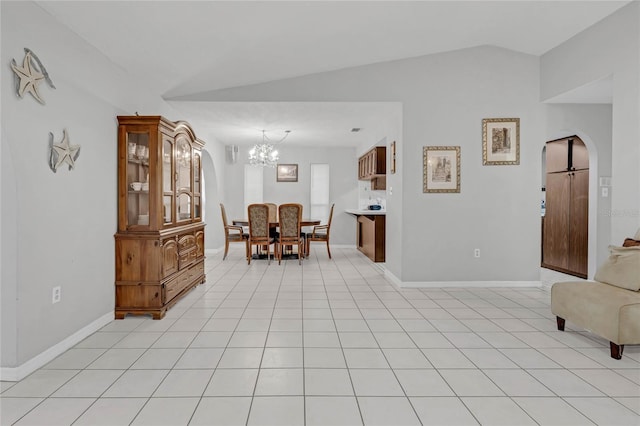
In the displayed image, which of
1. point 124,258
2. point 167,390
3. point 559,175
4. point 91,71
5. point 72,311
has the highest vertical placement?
point 91,71

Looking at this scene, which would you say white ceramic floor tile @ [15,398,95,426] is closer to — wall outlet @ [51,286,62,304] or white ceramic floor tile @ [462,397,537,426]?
wall outlet @ [51,286,62,304]

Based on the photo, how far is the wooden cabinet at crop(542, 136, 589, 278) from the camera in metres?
4.97

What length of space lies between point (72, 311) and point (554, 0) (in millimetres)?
4893

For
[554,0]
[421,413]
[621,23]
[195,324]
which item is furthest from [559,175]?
[195,324]

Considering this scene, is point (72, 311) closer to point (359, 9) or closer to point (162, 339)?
point (162, 339)

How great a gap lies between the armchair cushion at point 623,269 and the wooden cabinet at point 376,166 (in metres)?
4.23

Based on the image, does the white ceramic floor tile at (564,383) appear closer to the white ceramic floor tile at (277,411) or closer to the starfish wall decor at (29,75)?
the white ceramic floor tile at (277,411)

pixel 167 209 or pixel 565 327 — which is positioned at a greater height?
pixel 167 209

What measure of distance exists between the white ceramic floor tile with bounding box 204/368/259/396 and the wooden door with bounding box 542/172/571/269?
5075mm

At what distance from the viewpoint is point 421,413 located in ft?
6.20

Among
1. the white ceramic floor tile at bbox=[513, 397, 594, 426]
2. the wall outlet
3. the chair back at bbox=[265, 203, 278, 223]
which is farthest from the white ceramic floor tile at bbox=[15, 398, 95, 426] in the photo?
the chair back at bbox=[265, 203, 278, 223]

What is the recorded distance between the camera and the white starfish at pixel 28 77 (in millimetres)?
2209

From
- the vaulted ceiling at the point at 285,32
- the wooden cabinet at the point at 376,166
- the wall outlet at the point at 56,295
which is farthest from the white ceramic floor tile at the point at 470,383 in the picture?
the wooden cabinet at the point at 376,166

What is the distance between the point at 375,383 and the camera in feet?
7.23
